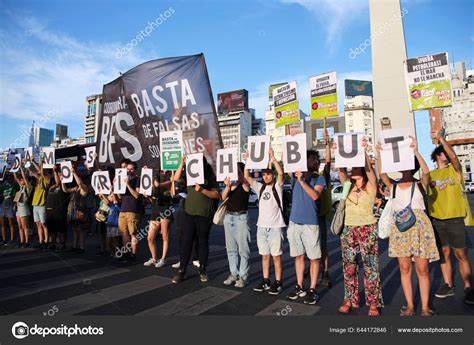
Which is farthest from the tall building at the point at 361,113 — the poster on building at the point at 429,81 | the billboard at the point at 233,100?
the poster on building at the point at 429,81

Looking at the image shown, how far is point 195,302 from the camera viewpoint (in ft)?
13.2

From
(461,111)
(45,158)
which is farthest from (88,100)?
(45,158)

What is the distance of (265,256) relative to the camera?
4.55 meters

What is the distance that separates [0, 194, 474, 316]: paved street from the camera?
147 inches

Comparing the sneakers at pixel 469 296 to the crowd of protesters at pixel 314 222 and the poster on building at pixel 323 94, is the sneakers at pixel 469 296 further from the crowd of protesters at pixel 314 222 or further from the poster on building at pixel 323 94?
the poster on building at pixel 323 94

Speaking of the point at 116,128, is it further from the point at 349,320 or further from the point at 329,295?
the point at 349,320

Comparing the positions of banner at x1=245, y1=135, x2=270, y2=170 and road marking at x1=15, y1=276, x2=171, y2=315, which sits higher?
banner at x1=245, y1=135, x2=270, y2=170

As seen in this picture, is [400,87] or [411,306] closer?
[411,306]

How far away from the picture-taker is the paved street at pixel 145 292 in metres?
3.74

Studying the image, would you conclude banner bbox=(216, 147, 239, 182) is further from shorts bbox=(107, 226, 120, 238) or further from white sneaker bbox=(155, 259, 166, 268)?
shorts bbox=(107, 226, 120, 238)

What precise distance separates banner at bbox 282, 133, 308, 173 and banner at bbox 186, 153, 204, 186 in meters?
1.36

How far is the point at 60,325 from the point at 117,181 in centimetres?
329

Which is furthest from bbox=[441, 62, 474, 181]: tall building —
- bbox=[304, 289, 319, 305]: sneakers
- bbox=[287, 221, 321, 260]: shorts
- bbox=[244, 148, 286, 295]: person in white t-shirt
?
bbox=[304, 289, 319, 305]: sneakers

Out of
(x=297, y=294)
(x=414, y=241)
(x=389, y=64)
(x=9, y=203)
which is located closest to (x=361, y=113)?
(x=389, y=64)
